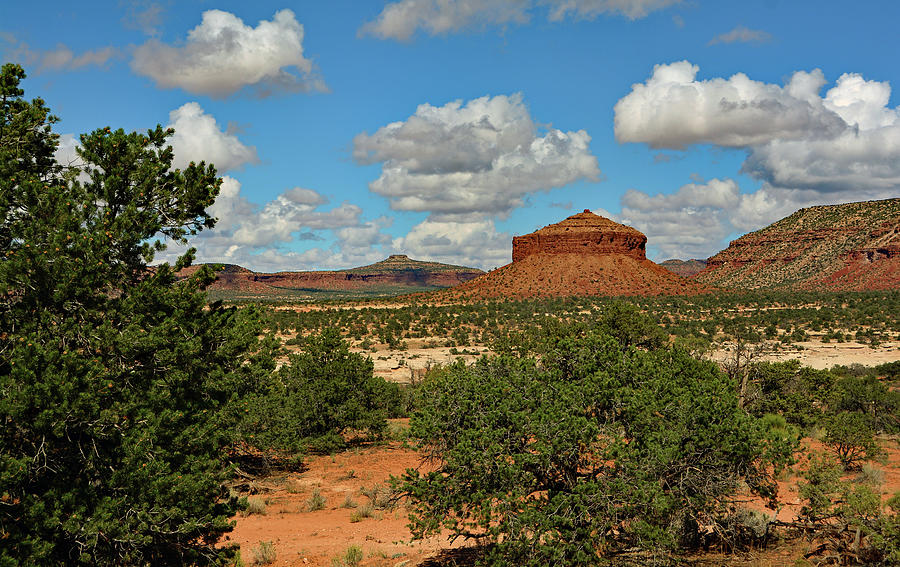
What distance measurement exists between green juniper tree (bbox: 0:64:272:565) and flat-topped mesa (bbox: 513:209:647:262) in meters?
92.1

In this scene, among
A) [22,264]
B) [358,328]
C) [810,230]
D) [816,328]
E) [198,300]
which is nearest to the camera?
[22,264]

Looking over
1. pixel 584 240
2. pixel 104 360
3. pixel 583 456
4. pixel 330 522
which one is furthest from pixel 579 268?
pixel 104 360

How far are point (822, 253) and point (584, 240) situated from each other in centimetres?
5091

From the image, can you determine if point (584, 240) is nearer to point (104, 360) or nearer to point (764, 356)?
point (764, 356)

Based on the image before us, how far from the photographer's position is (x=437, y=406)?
9.14 m

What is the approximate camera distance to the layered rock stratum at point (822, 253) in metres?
101

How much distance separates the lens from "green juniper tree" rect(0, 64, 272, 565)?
7.07 metres

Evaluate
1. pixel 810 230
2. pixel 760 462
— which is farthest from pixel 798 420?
pixel 810 230

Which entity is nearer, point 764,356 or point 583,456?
point 583,456

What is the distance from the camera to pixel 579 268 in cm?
9438

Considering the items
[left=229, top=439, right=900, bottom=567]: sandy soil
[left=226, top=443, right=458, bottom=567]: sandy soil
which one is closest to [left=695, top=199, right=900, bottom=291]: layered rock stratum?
[left=229, top=439, right=900, bottom=567]: sandy soil

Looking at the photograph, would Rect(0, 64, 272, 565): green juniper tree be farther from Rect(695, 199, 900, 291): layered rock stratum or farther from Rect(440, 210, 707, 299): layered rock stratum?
Rect(695, 199, 900, 291): layered rock stratum

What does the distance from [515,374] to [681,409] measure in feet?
8.03

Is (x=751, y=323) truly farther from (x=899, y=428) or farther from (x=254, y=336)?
(x=254, y=336)
